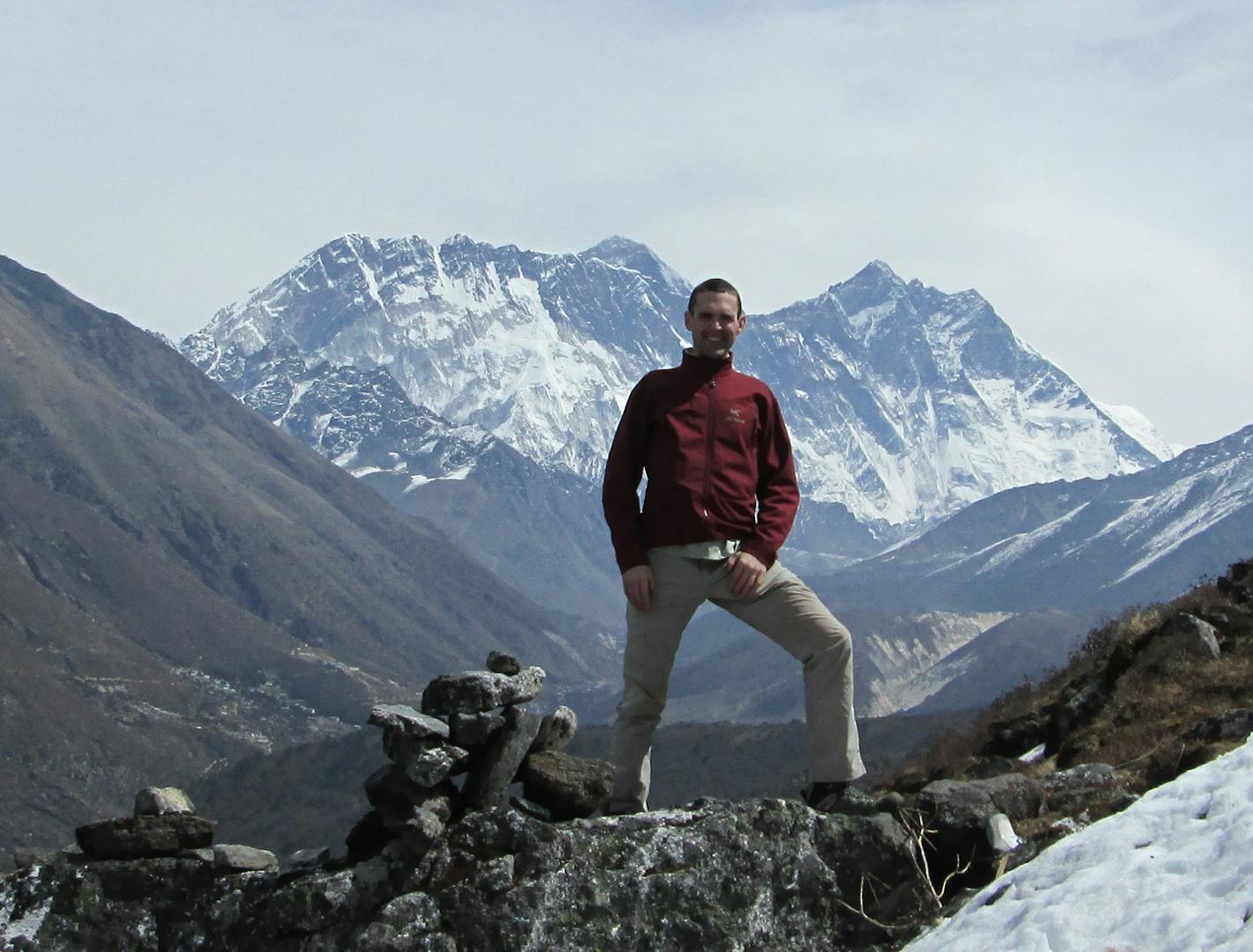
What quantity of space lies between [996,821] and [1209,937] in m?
2.96

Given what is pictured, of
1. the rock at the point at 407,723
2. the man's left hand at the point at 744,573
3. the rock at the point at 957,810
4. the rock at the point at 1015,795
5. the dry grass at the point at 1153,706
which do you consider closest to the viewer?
the man's left hand at the point at 744,573

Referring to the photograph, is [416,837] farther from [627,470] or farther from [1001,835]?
[1001,835]

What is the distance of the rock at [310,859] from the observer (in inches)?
505

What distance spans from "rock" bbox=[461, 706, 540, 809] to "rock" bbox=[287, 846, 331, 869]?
4.22ft

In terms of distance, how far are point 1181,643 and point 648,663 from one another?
8193 millimetres

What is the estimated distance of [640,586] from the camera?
40.4ft

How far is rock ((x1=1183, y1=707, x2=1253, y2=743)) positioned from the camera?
13344 millimetres

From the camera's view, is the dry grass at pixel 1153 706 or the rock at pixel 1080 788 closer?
the rock at pixel 1080 788

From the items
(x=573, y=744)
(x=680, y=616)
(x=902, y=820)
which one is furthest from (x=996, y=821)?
(x=573, y=744)

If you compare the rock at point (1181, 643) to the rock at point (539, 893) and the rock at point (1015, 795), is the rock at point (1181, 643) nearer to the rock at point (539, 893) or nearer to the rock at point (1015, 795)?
the rock at point (1015, 795)

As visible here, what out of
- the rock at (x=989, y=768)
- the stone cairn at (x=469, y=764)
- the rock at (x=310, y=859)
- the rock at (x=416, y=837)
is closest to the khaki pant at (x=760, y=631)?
the stone cairn at (x=469, y=764)

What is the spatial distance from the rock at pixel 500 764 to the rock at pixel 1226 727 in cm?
597

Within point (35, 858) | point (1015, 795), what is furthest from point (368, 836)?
point (1015, 795)

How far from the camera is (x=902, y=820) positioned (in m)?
12.5
